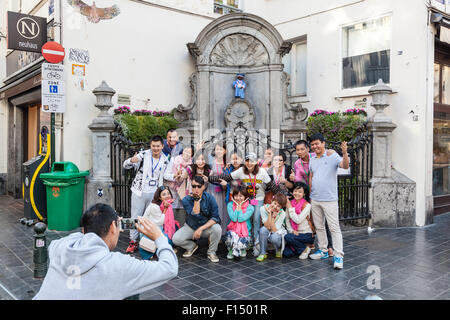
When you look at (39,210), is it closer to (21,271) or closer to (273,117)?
(21,271)

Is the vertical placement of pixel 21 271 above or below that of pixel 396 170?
below

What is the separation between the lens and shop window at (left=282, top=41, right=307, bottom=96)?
12.0 meters

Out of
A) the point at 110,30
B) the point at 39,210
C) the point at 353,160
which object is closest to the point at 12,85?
the point at 110,30

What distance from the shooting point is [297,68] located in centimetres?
1219

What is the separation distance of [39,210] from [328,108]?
25.9 ft

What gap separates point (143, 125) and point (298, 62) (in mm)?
5618

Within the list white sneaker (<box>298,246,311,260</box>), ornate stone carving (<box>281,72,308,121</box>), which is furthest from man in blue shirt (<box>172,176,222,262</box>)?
ornate stone carving (<box>281,72,308,121</box>)

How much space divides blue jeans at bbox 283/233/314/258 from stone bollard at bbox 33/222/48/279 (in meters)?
3.52

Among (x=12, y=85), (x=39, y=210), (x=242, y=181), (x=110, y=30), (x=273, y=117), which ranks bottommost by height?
(x=39, y=210)

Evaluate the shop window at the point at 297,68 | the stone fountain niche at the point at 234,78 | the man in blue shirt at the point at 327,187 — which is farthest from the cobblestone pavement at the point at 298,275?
the shop window at the point at 297,68

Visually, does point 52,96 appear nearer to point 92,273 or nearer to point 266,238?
point 266,238

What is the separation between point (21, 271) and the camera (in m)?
5.36

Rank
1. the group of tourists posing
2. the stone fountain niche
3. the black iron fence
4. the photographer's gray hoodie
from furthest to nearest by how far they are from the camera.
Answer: the stone fountain niche
the black iron fence
the group of tourists posing
the photographer's gray hoodie

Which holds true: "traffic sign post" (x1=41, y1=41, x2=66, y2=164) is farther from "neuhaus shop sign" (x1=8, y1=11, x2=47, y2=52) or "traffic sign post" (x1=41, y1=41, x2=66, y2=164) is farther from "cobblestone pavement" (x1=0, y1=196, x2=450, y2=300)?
"cobblestone pavement" (x1=0, y1=196, x2=450, y2=300)
